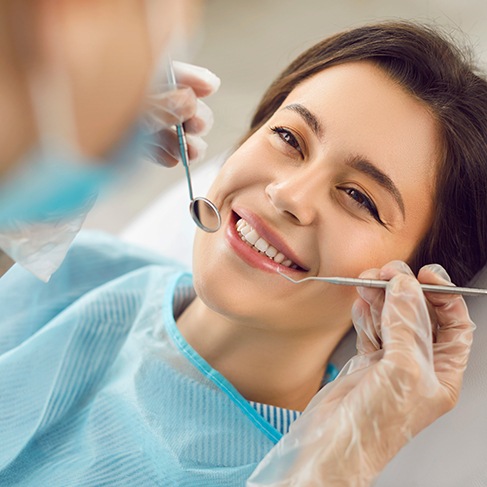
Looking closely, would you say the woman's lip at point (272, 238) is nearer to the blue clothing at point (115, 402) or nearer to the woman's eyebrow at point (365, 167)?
the woman's eyebrow at point (365, 167)

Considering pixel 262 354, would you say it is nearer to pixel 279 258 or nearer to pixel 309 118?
pixel 279 258

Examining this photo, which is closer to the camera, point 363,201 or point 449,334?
point 449,334

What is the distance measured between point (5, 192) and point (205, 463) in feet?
2.68

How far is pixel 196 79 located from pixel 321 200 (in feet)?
1.03

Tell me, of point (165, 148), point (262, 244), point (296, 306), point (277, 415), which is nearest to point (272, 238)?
point (262, 244)

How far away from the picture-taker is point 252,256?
44.8 inches

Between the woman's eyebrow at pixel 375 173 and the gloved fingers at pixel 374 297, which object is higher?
the woman's eyebrow at pixel 375 173

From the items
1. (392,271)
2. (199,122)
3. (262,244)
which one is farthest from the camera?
(199,122)

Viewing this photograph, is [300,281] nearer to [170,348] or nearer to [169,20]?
[170,348]

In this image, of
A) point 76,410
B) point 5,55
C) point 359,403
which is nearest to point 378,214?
point 359,403

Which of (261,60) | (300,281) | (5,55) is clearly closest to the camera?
(5,55)

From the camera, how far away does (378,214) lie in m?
Answer: 1.16

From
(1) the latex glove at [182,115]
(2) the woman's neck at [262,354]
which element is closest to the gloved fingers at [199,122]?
(1) the latex glove at [182,115]

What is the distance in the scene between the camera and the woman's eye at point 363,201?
1151mm
